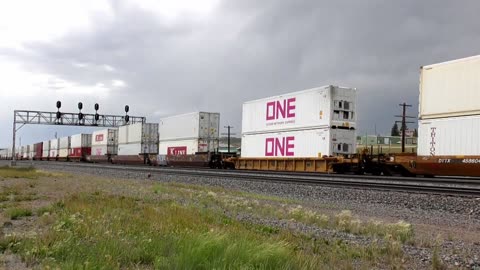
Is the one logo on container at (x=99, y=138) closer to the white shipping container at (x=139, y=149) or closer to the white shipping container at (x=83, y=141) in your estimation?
the white shipping container at (x=83, y=141)

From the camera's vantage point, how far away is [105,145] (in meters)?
73.8

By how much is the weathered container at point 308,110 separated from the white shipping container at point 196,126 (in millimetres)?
12132

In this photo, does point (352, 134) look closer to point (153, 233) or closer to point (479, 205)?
point (479, 205)

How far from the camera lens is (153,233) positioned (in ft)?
22.1

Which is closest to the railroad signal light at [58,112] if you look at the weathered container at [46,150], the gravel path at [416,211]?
the weathered container at [46,150]

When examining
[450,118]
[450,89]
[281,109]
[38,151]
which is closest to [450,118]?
[450,118]

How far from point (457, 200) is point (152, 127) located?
49.5 metres

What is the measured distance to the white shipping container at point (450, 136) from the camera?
21.5 metres

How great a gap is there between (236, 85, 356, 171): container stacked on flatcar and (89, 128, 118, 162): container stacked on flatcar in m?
39.3

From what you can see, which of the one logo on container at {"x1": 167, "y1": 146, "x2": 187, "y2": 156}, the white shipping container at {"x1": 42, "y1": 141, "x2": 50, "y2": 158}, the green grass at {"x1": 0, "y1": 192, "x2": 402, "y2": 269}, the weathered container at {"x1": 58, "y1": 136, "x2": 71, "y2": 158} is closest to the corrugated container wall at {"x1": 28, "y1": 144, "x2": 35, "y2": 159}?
the white shipping container at {"x1": 42, "y1": 141, "x2": 50, "y2": 158}

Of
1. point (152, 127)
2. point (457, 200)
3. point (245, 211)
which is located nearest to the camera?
point (245, 211)

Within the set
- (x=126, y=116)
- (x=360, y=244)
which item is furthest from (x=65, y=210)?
(x=126, y=116)

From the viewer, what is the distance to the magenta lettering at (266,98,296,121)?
112 ft

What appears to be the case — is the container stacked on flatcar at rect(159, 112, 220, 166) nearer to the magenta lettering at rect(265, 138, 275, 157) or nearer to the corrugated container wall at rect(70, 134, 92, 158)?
the magenta lettering at rect(265, 138, 275, 157)
